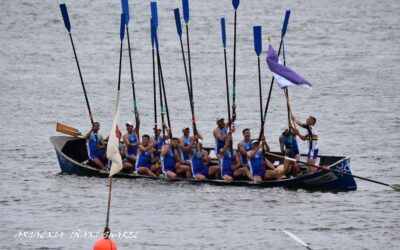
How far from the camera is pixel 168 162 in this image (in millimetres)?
30688

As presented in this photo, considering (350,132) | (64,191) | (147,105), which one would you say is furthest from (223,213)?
(147,105)

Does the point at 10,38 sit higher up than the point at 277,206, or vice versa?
the point at 10,38

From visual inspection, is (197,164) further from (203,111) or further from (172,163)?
(203,111)

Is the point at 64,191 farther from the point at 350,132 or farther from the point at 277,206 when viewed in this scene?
the point at 350,132

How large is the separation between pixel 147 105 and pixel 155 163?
18.9 meters

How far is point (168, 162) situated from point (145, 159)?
2.56ft

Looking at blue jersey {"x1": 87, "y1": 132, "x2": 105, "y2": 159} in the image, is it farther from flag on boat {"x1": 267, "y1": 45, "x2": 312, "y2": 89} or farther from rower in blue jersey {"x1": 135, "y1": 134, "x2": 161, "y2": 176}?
flag on boat {"x1": 267, "y1": 45, "x2": 312, "y2": 89}

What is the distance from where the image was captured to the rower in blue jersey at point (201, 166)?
99.4 feet

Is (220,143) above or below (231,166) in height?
above

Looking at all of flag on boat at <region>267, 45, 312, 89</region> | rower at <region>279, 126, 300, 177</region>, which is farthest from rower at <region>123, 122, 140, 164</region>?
flag on boat at <region>267, 45, 312, 89</region>

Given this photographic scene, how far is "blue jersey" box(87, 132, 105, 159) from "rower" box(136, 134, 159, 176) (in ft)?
5.36

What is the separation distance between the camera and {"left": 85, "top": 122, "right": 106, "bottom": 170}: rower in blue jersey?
31922mm

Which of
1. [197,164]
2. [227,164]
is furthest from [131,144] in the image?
[227,164]

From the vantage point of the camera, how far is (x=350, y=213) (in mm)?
29000
